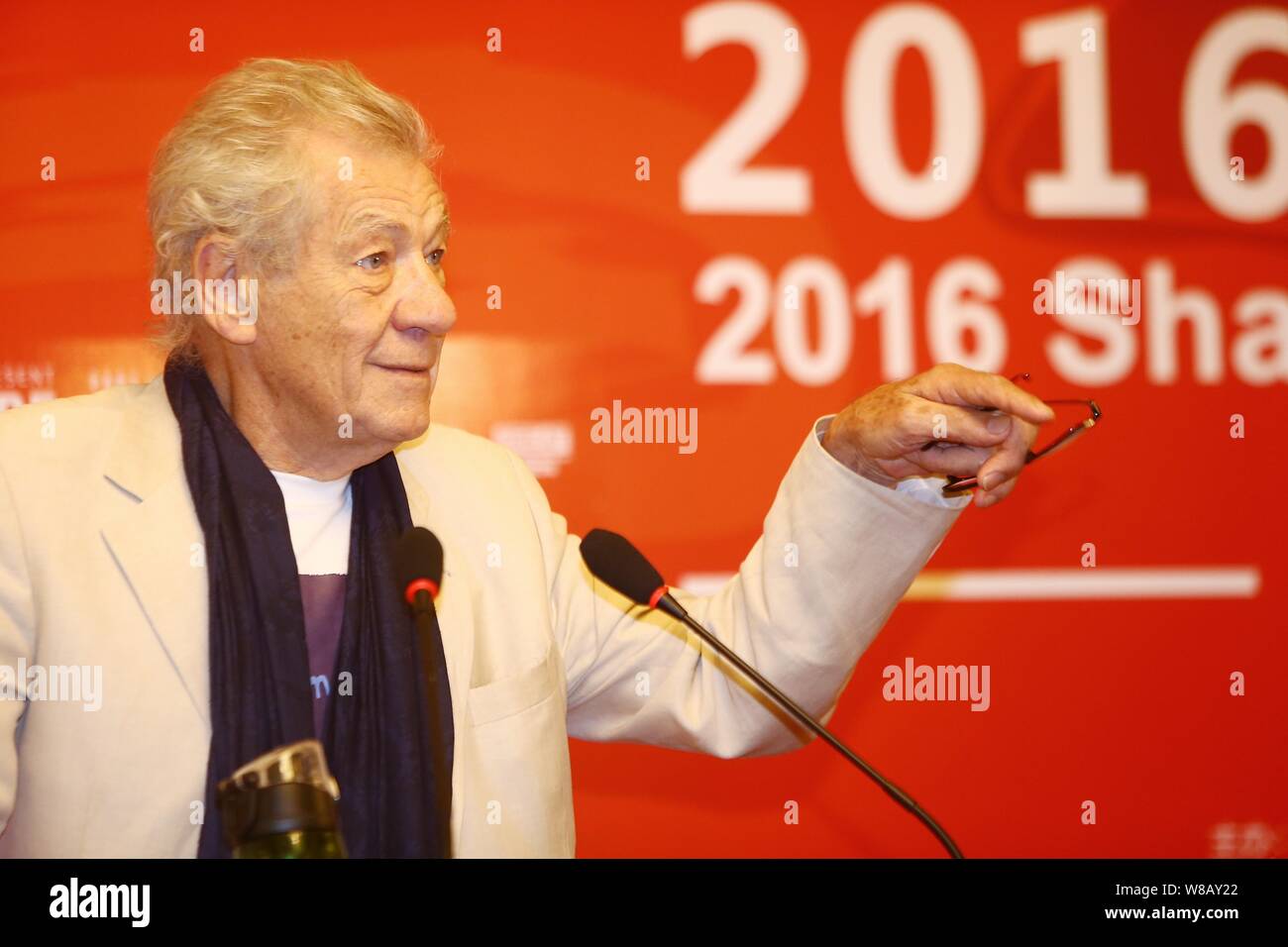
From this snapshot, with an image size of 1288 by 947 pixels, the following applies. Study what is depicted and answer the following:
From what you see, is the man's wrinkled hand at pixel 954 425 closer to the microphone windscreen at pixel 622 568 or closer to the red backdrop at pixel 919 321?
the microphone windscreen at pixel 622 568

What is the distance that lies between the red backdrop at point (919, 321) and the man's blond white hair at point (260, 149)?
67 centimetres

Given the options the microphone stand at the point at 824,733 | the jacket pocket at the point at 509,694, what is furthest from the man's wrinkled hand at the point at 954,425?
the jacket pocket at the point at 509,694

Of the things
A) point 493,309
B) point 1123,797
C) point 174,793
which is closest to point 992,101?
point 493,309

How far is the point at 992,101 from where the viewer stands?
91.6 inches

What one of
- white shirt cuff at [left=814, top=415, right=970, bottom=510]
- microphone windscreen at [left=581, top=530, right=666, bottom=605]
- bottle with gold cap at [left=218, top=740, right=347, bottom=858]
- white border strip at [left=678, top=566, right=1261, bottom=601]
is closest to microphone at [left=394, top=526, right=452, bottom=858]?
microphone windscreen at [left=581, top=530, right=666, bottom=605]

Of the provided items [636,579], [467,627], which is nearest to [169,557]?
[467,627]

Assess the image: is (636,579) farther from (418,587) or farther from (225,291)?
(225,291)

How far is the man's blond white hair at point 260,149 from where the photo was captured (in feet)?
4.85

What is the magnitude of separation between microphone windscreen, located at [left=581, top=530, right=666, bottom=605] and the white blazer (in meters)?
0.31

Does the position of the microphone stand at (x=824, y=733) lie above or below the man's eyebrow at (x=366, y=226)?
below

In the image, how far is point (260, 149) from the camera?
4.86 feet

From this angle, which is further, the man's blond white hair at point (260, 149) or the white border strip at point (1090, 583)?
the white border strip at point (1090, 583)
